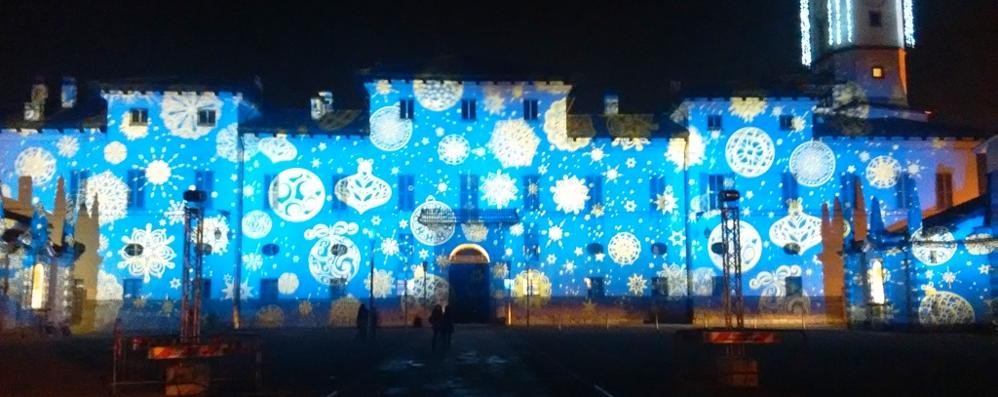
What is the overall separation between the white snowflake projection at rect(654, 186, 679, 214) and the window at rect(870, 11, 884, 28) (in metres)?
20.1

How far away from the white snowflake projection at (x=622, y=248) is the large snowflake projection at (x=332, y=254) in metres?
13.9

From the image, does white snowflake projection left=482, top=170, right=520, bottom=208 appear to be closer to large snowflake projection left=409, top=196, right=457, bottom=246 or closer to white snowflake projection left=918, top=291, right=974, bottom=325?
large snowflake projection left=409, top=196, right=457, bottom=246

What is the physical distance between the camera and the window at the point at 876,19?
66438 mm


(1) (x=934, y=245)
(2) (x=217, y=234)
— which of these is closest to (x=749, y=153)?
(1) (x=934, y=245)

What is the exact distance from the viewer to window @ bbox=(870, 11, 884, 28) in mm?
66438

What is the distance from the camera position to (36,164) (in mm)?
55469

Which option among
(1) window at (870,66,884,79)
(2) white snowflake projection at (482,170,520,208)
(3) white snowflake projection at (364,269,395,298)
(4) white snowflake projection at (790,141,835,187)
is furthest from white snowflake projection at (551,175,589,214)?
(1) window at (870,66,884,79)

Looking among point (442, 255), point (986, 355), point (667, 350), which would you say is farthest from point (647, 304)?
point (986, 355)

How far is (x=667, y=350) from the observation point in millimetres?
32656

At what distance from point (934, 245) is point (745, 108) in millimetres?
15313

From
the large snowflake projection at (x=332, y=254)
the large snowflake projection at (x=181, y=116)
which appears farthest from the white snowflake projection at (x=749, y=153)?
the large snowflake projection at (x=181, y=116)

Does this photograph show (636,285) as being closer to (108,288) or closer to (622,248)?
(622,248)

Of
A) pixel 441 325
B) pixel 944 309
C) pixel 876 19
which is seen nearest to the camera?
pixel 441 325

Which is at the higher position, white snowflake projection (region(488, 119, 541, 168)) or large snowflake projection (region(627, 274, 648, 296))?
white snowflake projection (region(488, 119, 541, 168))
